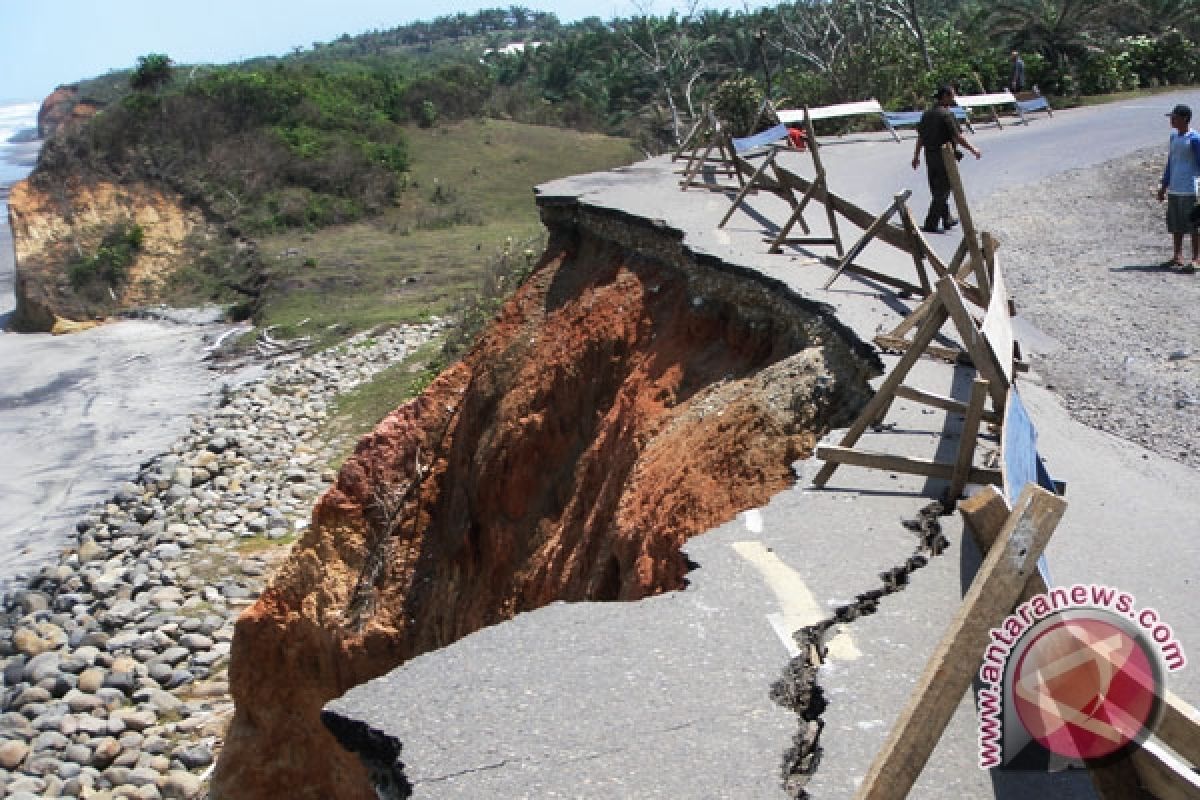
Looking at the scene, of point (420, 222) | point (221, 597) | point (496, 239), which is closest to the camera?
point (221, 597)

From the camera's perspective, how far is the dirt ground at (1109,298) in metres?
8.39

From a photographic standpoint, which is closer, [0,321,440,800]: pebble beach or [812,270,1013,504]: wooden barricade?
[812,270,1013,504]: wooden barricade

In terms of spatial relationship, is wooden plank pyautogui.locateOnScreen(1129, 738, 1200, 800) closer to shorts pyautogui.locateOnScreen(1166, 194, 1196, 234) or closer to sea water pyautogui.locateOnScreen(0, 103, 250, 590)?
shorts pyautogui.locateOnScreen(1166, 194, 1196, 234)

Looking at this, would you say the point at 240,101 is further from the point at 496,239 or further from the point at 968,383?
the point at 968,383

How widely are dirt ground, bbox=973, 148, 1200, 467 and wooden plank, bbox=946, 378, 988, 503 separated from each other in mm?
2260

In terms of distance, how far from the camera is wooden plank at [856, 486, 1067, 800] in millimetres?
2988

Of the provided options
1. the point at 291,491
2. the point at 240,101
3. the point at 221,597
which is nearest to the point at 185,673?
the point at 221,597

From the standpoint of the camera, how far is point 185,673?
17.0 m

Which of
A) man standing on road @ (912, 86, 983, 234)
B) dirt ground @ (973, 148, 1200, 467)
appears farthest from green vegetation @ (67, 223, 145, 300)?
man standing on road @ (912, 86, 983, 234)

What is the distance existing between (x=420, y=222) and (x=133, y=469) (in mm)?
22653

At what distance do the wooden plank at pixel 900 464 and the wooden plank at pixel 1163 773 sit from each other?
299 cm

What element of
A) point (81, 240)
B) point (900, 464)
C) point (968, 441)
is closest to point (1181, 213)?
point (900, 464)

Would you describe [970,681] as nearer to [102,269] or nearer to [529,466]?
[529,466]

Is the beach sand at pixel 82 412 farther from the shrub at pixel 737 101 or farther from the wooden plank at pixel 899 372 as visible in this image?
the wooden plank at pixel 899 372
